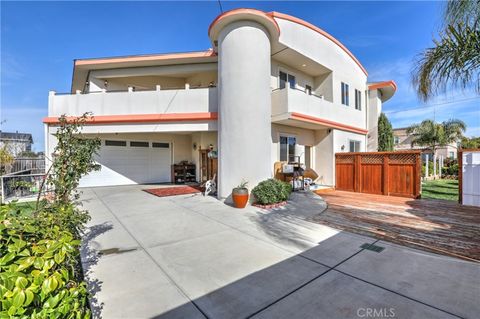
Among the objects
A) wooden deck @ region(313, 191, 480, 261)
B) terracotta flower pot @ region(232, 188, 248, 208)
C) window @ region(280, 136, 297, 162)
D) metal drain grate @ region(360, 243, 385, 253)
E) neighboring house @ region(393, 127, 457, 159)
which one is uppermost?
neighboring house @ region(393, 127, 457, 159)

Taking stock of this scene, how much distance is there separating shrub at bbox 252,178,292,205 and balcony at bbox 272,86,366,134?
134 inches

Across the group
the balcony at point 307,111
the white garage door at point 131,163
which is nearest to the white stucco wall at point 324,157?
the balcony at point 307,111

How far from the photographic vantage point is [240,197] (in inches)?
316

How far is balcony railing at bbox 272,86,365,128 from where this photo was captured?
10.1 metres

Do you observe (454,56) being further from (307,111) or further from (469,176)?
(307,111)

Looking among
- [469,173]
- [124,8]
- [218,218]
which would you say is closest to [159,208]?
[218,218]

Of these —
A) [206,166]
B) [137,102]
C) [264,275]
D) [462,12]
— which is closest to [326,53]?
[462,12]

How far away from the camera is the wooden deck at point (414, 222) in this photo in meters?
4.63

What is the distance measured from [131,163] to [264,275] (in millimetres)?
13835

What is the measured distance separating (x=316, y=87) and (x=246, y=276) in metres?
13.3

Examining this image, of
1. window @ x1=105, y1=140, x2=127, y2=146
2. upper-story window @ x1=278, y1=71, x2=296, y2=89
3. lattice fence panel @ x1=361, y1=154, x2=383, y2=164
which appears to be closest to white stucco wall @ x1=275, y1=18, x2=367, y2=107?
upper-story window @ x1=278, y1=71, x2=296, y2=89

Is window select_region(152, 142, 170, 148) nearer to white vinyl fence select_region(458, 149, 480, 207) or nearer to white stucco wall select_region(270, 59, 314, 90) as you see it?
white stucco wall select_region(270, 59, 314, 90)

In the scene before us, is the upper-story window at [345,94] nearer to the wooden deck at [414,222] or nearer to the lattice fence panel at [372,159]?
the lattice fence panel at [372,159]

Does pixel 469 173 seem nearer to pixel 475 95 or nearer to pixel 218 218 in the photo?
pixel 475 95
